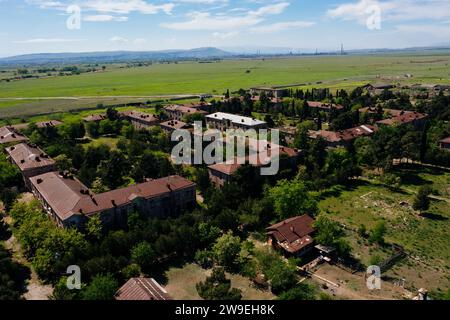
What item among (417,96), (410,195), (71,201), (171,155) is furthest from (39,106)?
(417,96)

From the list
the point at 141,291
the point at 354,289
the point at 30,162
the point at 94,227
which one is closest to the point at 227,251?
the point at 141,291

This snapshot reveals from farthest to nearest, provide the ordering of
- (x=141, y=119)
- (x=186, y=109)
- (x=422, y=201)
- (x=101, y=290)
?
(x=186, y=109) < (x=141, y=119) < (x=422, y=201) < (x=101, y=290)

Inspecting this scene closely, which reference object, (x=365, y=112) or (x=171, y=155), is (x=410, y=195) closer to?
(x=171, y=155)

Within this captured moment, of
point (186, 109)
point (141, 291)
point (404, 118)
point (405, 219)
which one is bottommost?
point (405, 219)

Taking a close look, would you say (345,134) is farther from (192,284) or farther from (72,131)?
(72,131)

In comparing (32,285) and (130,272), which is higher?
(130,272)

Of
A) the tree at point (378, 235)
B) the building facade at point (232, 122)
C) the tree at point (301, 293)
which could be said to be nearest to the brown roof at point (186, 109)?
the building facade at point (232, 122)

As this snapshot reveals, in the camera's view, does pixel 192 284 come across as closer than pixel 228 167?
Yes
